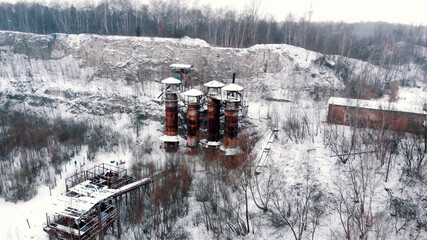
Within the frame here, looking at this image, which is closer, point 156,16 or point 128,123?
point 128,123

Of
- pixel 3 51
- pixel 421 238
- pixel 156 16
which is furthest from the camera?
pixel 156 16

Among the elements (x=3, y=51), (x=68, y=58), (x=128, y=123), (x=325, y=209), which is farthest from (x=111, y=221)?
(x=3, y=51)

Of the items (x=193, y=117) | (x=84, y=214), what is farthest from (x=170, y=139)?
(x=84, y=214)

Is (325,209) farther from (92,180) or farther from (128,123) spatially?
(128,123)

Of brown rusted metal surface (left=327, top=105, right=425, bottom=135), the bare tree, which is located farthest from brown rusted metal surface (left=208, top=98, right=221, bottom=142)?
brown rusted metal surface (left=327, top=105, right=425, bottom=135)

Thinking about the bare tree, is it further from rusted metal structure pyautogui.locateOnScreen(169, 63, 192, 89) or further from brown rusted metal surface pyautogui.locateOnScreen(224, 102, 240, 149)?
rusted metal structure pyautogui.locateOnScreen(169, 63, 192, 89)

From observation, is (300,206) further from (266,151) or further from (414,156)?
(414,156)
